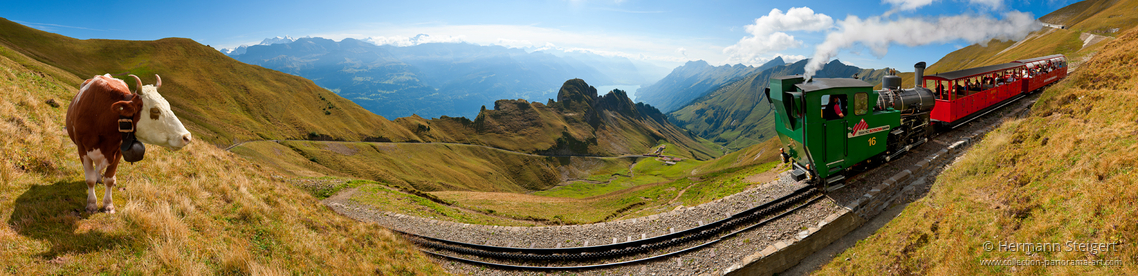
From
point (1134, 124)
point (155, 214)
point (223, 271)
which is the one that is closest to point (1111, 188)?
point (1134, 124)

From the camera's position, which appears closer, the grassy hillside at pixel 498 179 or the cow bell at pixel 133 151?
the cow bell at pixel 133 151

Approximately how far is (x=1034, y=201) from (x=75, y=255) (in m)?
18.0

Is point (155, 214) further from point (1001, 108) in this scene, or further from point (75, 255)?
point (1001, 108)

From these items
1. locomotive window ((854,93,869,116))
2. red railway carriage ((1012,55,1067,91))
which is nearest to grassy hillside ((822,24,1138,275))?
locomotive window ((854,93,869,116))

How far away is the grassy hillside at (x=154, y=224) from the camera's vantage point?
5.57 meters

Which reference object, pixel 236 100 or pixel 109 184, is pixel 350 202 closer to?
pixel 109 184

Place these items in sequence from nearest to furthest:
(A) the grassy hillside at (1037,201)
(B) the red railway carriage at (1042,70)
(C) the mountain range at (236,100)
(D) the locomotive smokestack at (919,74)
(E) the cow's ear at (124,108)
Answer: (E) the cow's ear at (124,108) < (A) the grassy hillside at (1037,201) < (D) the locomotive smokestack at (919,74) < (B) the red railway carriage at (1042,70) < (C) the mountain range at (236,100)

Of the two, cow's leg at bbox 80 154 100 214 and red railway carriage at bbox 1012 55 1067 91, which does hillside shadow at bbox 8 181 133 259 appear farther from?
red railway carriage at bbox 1012 55 1067 91

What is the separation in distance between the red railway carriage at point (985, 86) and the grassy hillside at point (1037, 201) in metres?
4.15

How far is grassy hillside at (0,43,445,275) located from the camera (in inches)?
219

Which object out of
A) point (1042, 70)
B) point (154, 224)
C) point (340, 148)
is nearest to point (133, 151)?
point (154, 224)

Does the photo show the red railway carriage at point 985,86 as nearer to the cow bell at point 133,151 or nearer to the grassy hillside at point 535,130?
the cow bell at point 133,151

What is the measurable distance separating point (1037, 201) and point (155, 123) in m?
18.0

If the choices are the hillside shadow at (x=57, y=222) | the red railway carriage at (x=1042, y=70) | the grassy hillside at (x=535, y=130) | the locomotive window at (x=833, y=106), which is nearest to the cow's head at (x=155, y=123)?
the hillside shadow at (x=57, y=222)
